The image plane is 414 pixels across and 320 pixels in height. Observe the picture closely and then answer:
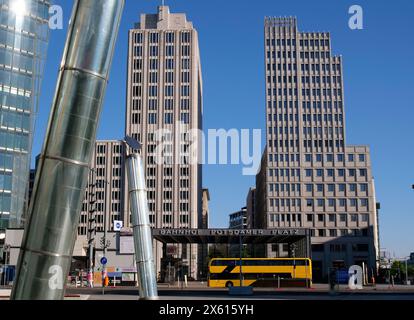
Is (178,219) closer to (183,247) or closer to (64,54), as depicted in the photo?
(183,247)

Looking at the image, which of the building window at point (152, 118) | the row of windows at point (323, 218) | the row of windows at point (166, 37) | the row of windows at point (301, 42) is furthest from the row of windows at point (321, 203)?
the row of windows at point (166, 37)

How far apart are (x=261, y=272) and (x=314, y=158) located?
7885 cm

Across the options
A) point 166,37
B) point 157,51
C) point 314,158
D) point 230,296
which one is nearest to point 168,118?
point 157,51

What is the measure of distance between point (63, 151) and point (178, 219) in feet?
509

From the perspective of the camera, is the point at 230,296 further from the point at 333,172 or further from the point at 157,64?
the point at 157,64

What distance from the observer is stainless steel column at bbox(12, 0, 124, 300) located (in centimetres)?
647

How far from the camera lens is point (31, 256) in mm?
6496

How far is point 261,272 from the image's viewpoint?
220 feet

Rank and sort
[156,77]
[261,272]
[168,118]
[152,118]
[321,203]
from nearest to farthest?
[261,272] → [321,203] → [152,118] → [168,118] → [156,77]

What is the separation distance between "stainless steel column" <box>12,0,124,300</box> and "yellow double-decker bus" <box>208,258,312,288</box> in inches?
2415

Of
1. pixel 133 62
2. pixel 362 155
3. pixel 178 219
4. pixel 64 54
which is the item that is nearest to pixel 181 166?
pixel 178 219

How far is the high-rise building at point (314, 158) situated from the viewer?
→ 135000 mm

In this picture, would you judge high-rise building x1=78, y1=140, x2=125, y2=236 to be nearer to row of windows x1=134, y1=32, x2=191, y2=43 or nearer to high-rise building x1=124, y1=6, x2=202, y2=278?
high-rise building x1=124, y1=6, x2=202, y2=278

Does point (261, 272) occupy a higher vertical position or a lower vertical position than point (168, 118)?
lower
